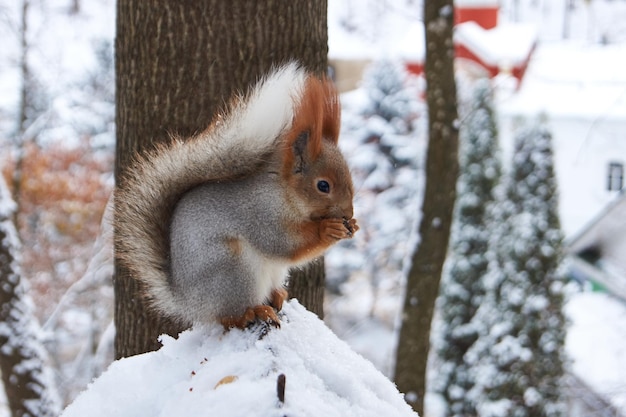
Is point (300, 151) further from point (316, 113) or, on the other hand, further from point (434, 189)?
point (434, 189)

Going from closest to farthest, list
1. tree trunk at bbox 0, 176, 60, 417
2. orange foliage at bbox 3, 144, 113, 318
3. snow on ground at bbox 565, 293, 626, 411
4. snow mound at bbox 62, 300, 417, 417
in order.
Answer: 1. snow mound at bbox 62, 300, 417, 417
2. tree trunk at bbox 0, 176, 60, 417
3. snow on ground at bbox 565, 293, 626, 411
4. orange foliage at bbox 3, 144, 113, 318

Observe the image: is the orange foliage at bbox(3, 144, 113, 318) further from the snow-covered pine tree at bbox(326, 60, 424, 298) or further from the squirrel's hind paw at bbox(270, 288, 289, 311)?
the squirrel's hind paw at bbox(270, 288, 289, 311)

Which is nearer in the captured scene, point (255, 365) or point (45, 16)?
point (255, 365)

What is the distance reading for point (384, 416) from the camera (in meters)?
1.01

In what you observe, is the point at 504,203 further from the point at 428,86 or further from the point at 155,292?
the point at 155,292

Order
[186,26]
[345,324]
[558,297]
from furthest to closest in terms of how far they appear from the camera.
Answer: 1. [345,324]
2. [558,297]
3. [186,26]

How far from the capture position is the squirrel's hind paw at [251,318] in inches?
48.6

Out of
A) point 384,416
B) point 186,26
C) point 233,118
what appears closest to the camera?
point 384,416

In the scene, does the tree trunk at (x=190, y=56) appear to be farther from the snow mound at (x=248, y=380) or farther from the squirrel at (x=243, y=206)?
the snow mound at (x=248, y=380)

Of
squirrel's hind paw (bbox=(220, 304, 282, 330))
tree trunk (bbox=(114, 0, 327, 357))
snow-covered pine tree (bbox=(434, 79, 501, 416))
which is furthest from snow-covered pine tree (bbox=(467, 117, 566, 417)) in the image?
squirrel's hind paw (bbox=(220, 304, 282, 330))

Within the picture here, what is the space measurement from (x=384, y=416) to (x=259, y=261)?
0.41 m

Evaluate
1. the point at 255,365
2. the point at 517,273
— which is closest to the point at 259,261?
the point at 255,365

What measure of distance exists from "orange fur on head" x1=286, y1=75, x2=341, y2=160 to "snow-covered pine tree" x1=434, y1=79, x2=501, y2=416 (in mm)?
5911

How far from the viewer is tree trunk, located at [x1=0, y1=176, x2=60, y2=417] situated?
2990 millimetres
